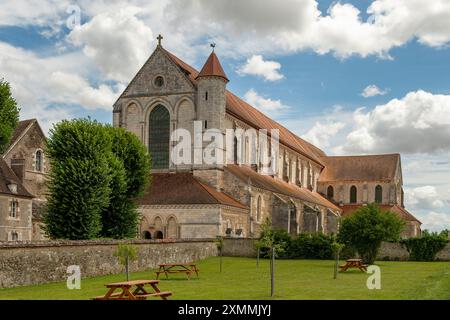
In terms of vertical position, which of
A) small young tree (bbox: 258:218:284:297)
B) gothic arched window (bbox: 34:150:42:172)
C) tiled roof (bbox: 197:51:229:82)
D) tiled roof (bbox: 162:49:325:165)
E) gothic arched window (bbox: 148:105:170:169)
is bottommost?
small young tree (bbox: 258:218:284:297)

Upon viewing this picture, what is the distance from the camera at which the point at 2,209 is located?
46.3 meters

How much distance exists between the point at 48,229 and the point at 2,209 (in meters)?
9.77

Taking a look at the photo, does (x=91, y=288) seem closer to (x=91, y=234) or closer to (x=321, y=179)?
(x=91, y=234)

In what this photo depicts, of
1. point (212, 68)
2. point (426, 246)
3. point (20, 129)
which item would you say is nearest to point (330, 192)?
point (212, 68)

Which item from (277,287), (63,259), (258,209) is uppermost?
(258,209)

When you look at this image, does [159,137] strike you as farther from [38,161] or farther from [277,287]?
[277,287]

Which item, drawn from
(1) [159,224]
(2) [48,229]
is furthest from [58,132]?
(1) [159,224]

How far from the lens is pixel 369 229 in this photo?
39.0 metres

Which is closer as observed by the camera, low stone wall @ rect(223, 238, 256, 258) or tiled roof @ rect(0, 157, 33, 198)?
low stone wall @ rect(223, 238, 256, 258)

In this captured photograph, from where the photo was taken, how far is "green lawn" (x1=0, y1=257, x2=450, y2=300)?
2089 centimetres

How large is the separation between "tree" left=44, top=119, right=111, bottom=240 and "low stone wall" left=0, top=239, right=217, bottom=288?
4579 millimetres

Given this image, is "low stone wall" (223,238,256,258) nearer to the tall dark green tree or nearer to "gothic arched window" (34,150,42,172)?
the tall dark green tree

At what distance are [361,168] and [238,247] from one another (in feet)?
163

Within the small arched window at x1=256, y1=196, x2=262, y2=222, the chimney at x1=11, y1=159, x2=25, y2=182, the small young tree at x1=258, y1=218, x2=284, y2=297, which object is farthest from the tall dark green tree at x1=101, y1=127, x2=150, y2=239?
the small arched window at x1=256, y1=196, x2=262, y2=222
